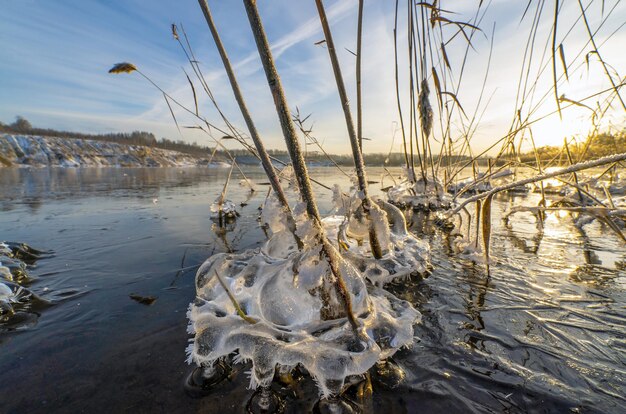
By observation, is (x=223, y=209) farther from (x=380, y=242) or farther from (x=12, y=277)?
(x=380, y=242)

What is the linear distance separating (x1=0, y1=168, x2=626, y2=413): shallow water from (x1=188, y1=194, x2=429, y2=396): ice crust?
0.69 ft

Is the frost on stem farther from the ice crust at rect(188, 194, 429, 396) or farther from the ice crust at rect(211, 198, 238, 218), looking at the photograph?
the ice crust at rect(188, 194, 429, 396)

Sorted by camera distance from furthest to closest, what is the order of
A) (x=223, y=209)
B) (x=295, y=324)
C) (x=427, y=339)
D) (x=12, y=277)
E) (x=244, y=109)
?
(x=223, y=209) < (x=12, y=277) < (x=427, y=339) < (x=295, y=324) < (x=244, y=109)

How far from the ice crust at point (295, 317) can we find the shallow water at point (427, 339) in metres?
0.21

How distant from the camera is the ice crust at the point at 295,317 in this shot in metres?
1.11

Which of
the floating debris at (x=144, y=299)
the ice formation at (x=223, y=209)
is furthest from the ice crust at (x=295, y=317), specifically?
the ice formation at (x=223, y=209)

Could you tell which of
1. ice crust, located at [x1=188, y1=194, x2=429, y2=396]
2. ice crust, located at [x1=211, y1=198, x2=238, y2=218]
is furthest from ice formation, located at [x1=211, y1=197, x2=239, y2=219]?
ice crust, located at [x1=188, y1=194, x2=429, y2=396]

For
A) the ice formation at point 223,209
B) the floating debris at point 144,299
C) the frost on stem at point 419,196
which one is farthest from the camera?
the frost on stem at point 419,196

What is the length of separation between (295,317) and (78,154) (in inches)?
3117

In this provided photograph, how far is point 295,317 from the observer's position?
53.9 inches

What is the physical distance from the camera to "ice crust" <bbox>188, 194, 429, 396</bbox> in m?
1.11

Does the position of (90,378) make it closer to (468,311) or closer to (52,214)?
(468,311)

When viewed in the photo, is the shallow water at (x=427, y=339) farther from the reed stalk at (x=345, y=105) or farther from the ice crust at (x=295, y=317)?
the reed stalk at (x=345, y=105)

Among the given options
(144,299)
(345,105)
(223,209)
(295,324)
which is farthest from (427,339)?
(223,209)
